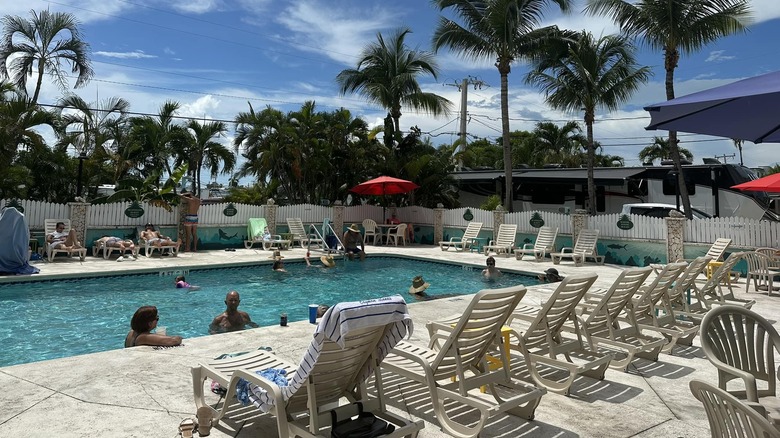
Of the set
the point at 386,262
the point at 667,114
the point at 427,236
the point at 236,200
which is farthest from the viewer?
the point at 236,200

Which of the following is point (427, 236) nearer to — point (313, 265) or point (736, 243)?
point (313, 265)

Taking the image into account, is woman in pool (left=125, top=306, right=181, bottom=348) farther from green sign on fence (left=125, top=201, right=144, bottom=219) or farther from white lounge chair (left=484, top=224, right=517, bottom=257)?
white lounge chair (left=484, top=224, right=517, bottom=257)

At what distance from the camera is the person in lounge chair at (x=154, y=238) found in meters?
14.4

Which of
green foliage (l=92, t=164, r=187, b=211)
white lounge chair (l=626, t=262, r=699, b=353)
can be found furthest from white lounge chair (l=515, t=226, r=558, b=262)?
green foliage (l=92, t=164, r=187, b=211)

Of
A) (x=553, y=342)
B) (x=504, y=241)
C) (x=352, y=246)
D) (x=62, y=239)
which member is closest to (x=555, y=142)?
(x=504, y=241)

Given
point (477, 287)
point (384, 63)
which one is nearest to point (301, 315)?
point (477, 287)

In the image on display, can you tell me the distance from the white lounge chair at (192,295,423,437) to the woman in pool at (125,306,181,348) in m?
2.43

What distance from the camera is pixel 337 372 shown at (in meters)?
2.85

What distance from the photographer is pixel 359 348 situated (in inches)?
110

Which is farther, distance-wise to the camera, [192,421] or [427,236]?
[427,236]

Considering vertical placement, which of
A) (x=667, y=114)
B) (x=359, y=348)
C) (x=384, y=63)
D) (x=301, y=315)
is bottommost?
(x=301, y=315)

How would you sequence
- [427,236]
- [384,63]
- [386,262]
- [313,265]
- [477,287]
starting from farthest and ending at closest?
1. [384,63]
2. [427,236]
3. [386,262]
4. [313,265]
5. [477,287]

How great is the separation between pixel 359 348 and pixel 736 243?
481 inches

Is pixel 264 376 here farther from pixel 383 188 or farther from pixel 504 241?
pixel 383 188
